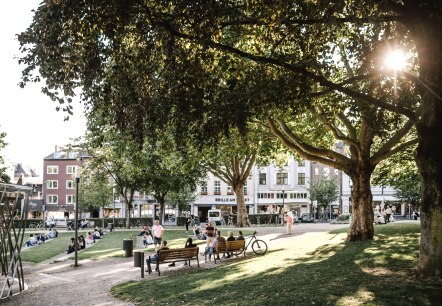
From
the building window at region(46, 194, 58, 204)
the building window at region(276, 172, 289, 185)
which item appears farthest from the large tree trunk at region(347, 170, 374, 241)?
the building window at region(46, 194, 58, 204)

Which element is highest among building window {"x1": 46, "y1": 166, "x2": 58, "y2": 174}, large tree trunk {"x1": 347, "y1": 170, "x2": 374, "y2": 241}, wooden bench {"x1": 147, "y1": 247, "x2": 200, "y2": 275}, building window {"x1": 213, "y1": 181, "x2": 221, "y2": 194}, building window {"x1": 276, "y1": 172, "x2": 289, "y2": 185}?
building window {"x1": 46, "y1": 166, "x2": 58, "y2": 174}

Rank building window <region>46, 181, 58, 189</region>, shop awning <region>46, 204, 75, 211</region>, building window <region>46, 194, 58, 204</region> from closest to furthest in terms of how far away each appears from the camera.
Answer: shop awning <region>46, 204, 75, 211</region> → building window <region>46, 194, 58, 204</region> → building window <region>46, 181, 58, 189</region>

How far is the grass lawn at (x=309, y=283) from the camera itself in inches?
348

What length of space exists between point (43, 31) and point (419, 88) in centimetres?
909

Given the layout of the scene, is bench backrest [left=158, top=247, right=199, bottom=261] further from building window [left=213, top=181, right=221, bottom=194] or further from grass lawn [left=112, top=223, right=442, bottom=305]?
building window [left=213, top=181, right=221, bottom=194]

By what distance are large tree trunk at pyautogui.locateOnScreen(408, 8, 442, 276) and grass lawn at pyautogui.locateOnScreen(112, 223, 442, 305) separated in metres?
0.83

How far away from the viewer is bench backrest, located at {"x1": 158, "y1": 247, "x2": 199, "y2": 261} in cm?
1560

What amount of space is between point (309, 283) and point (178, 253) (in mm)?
6845

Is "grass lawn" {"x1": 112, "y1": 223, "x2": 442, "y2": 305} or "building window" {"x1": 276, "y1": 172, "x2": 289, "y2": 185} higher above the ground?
"building window" {"x1": 276, "y1": 172, "x2": 289, "y2": 185}

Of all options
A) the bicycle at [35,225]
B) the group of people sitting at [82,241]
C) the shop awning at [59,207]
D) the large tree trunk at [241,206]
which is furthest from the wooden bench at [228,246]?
the shop awning at [59,207]

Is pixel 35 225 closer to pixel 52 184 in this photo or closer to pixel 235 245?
pixel 52 184

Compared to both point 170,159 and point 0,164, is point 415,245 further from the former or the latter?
point 0,164

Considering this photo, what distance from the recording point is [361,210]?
1894 cm

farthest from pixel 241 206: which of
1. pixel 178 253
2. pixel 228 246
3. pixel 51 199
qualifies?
pixel 51 199
